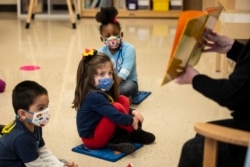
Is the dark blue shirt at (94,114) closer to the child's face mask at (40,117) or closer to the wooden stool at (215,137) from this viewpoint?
the child's face mask at (40,117)

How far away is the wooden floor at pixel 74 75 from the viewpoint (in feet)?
7.66

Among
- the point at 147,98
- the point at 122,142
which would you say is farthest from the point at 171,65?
the point at 147,98

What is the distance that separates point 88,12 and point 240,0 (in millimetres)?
3062

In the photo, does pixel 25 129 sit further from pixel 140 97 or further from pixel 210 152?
pixel 140 97

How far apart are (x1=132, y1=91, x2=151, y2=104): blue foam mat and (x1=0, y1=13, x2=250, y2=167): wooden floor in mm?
36

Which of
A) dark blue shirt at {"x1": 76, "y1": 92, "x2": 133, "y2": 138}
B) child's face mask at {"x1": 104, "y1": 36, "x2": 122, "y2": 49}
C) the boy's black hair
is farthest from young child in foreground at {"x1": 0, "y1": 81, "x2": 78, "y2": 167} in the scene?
child's face mask at {"x1": 104, "y1": 36, "x2": 122, "y2": 49}

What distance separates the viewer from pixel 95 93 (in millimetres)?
2164

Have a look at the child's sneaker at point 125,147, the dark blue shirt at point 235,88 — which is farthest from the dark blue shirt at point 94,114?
the dark blue shirt at point 235,88

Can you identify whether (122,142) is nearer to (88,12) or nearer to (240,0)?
(240,0)

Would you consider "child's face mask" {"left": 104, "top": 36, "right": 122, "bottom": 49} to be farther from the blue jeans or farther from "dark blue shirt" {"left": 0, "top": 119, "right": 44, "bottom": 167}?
"dark blue shirt" {"left": 0, "top": 119, "right": 44, "bottom": 167}

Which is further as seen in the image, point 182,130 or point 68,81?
point 68,81

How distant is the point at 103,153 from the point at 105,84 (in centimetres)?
33

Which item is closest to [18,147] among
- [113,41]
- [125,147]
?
[125,147]

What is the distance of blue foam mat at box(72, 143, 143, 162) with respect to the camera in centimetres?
217
